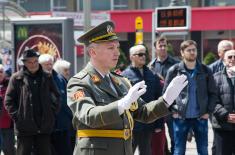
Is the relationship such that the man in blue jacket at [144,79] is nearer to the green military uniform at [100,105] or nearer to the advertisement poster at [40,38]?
the advertisement poster at [40,38]

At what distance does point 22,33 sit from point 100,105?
7.38m

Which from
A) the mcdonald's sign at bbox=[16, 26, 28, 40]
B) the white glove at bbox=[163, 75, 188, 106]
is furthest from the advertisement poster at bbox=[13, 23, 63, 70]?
the white glove at bbox=[163, 75, 188, 106]

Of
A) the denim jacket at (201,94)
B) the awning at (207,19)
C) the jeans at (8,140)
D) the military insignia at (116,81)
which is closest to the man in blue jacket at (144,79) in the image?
the denim jacket at (201,94)

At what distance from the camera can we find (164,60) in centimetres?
988

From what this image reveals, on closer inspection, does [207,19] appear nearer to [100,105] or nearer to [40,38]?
[40,38]

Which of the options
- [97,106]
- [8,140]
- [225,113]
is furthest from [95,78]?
[8,140]

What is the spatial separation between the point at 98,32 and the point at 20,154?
3.73m

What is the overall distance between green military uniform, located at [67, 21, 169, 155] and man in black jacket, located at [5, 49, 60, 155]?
3.30 metres

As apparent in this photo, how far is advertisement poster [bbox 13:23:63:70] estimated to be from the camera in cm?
1071

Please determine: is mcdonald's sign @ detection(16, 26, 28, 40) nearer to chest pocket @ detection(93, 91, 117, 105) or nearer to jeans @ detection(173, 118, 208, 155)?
jeans @ detection(173, 118, 208, 155)

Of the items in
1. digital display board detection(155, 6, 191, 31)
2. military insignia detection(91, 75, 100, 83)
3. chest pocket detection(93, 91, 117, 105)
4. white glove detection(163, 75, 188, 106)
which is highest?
digital display board detection(155, 6, 191, 31)

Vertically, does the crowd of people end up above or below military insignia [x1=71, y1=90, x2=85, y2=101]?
below

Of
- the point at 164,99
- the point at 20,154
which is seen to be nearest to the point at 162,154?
the point at 20,154

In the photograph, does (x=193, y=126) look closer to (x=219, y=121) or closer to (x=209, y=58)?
(x=219, y=121)
